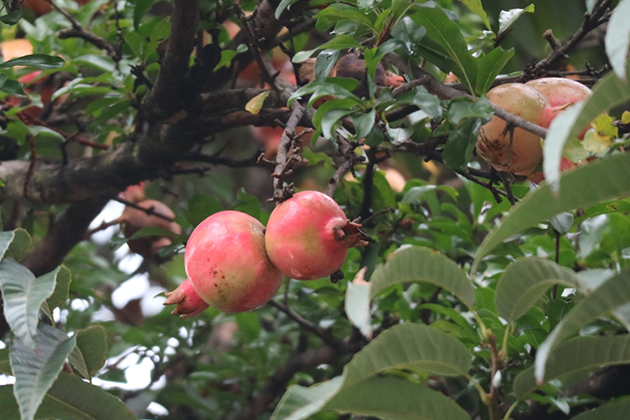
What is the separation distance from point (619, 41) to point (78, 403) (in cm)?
53

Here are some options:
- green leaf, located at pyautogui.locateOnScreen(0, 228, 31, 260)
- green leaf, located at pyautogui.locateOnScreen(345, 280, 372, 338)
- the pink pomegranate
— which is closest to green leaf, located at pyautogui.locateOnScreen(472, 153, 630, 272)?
green leaf, located at pyautogui.locateOnScreen(345, 280, 372, 338)

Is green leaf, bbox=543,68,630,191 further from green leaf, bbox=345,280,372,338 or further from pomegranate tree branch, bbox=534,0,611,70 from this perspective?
pomegranate tree branch, bbox=534,0,611,70

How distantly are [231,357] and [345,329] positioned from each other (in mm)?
291

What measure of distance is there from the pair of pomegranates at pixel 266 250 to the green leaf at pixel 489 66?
196 millimetres

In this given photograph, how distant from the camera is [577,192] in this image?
454mm

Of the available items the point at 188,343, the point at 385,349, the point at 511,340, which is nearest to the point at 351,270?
the point at 511,340

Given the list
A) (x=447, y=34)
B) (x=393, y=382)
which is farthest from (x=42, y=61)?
(x=393, y=382)

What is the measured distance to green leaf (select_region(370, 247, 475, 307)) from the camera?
0.45m

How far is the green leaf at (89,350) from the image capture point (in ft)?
2.16

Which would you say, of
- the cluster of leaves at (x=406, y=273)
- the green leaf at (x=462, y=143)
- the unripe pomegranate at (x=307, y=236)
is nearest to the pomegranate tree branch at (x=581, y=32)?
the cluster of leaves at (x=406, y=273)

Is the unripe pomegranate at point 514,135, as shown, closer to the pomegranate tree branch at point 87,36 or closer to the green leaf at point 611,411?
the green leaf at point 611,411

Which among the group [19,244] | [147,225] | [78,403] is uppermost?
[19,244]

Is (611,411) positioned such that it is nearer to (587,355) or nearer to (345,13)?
(587,355)

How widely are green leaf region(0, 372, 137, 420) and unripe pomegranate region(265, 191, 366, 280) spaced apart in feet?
0.67
